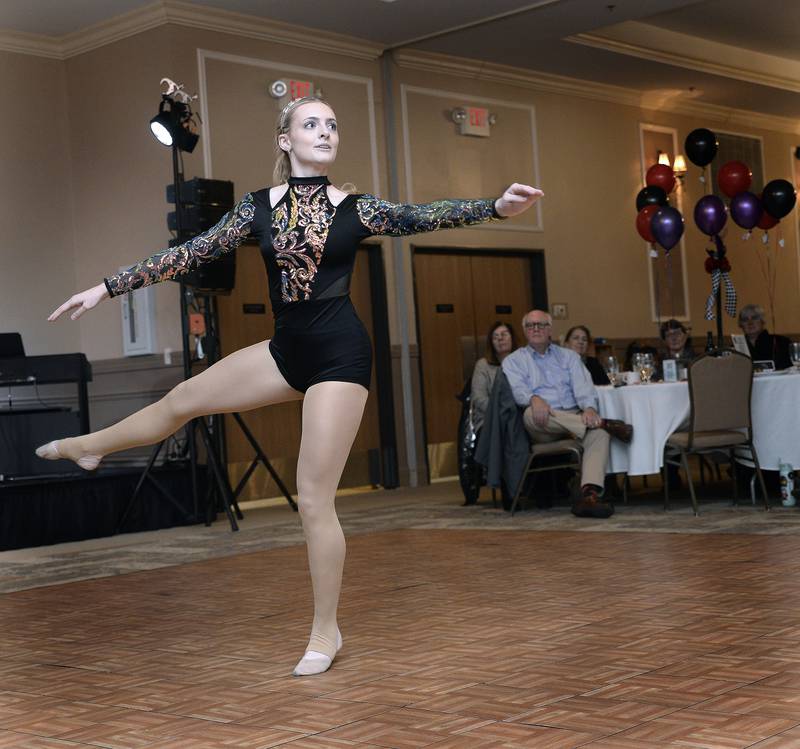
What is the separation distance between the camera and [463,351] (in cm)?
1042

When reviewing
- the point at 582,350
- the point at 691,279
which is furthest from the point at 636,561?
A: the point at 691,279

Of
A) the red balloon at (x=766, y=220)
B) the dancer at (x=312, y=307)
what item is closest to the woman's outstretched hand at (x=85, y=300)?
the dancer at (x=312, y=307)

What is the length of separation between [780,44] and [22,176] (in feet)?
24.0

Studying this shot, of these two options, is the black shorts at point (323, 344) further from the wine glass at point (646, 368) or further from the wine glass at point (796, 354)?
the wine glass at point (796, 354)

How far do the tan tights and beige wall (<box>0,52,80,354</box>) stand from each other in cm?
575

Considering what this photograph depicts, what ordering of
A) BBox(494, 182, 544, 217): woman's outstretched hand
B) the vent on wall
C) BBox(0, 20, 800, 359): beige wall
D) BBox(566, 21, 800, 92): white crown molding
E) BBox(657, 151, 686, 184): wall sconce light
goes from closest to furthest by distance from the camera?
BBox(494, 182, 544, 217): woman's outstretched hand < BBox(0, 20, 800, 359): beige wall < BBox(566, 21, 800, 92): white crown molding < BBox(657, 151, 686, 184): wall sconce light < the vent on wall

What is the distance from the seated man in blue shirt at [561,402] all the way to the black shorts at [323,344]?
3704mm

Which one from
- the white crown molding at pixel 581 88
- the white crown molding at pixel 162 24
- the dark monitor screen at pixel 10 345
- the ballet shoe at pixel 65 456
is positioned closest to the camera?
the ballet shoe at pixel 65 456

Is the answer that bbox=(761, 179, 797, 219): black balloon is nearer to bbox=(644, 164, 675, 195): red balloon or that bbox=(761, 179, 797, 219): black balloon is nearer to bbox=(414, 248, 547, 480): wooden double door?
bbox=(644, 164, 675, 195): red balloon

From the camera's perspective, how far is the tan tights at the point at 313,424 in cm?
298

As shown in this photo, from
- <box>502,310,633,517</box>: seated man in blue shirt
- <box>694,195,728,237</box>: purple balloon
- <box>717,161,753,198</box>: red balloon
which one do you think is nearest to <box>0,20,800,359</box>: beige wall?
<box>717,161,753,198</box>: red balloon

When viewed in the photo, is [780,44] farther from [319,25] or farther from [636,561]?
[636,561]

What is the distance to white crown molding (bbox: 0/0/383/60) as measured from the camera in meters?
8.25

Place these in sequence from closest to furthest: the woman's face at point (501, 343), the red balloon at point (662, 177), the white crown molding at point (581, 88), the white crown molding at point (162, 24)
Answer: the woman's face at point (501, 343) < the white crown molding at point (162, 24) < the white crown molding at point (581, 88) < the red balloon at point (662, 177)
